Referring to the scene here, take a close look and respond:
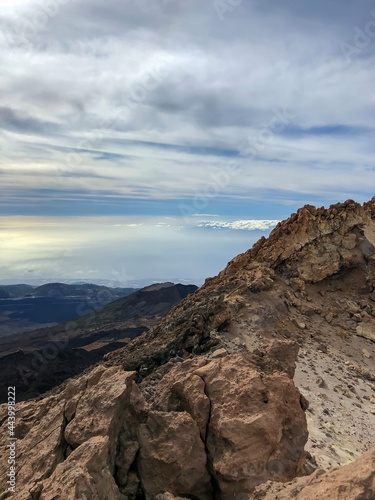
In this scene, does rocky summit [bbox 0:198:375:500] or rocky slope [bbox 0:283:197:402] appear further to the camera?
rocky slope [bbox 0:283:197:402]

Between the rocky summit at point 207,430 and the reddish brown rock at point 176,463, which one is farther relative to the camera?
the reddish brown rock at point 176,463

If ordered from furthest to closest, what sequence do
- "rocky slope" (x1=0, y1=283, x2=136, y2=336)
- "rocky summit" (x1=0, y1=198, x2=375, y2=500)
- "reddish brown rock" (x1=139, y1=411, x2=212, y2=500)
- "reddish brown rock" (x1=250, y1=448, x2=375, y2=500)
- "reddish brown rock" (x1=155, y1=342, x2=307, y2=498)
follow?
1. "rocky slope" (x1=0, y1=283, x2=136, y2=336)
2. "reddish brown rock" (x1=139, y1=411, x2=212, y2=500)
3. "reddish brown rock" (x1=155, y1=342, x2=307, y2=498)
4. "rocky summit" (x1=0, y1=198, x2=375, y2=500)
5. "reddish brown rock" (x1=250, y1=448, x2=375, y2=500)

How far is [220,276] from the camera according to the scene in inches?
955

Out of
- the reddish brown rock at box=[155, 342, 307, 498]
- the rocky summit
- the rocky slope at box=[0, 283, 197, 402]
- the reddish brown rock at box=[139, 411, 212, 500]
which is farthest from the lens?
the rocky slope at box=[0, 283, 197, 402]

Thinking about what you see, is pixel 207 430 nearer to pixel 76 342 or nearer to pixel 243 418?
pixel 243 418

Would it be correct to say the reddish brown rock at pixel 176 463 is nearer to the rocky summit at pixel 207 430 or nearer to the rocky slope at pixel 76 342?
the rocky summit at pixel 207 430

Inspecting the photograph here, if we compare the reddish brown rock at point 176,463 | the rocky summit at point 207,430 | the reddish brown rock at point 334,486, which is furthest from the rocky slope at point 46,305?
the reddish brown rock at point 334,486

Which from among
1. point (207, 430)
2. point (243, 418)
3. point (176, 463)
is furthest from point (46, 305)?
point (243, 418)

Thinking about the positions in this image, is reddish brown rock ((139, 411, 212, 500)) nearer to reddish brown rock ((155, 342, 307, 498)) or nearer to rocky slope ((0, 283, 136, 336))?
reddish brown rock ((155, 342, 307, 498))

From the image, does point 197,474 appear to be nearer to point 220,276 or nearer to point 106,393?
point 106,393

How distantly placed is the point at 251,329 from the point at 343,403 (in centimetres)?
502

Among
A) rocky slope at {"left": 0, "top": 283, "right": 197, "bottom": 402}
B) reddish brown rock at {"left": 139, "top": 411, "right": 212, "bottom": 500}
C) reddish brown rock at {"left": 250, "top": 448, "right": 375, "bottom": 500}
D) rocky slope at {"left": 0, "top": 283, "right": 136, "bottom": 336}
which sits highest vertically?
reddish brown rock at {"left": 250, "top": 448, "right": 375, "bottom": 500}

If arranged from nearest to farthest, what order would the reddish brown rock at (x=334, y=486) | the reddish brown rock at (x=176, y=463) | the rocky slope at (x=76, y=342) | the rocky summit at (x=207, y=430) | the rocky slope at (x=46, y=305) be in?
the reddish brown rock at (x=334, y=486)
the rocky summit at (x=207, y=430)
the reddish brown rock at (x=176, y=463)
the rocky slope at (x=76, y=342)
the rocky slope at (x=46, y=305)

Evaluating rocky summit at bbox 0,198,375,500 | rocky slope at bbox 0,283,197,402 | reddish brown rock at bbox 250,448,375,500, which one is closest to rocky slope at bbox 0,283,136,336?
rocky slope at bbox 0,283,197,402
